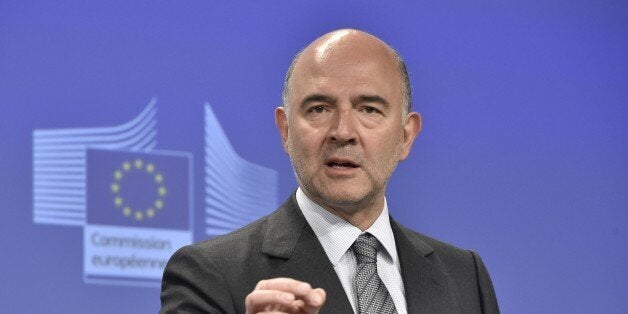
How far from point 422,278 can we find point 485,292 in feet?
0.75

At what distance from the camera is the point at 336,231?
104 inches

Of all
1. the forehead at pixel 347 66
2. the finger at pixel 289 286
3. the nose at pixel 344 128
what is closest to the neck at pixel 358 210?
the nose at pixel 344 128

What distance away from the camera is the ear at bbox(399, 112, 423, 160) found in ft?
9.24

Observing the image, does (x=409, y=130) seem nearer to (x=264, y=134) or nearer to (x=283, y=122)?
(x=283, y=122)

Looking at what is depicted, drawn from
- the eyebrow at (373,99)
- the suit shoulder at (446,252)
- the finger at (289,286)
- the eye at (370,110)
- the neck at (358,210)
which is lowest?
the finger at (289,286)

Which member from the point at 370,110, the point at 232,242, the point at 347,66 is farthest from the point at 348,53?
the point at 232,242

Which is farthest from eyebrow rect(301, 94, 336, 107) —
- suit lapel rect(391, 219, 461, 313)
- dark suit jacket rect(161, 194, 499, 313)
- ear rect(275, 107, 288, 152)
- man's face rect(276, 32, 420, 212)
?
suit lapel rect(391, 219, 461, 313)

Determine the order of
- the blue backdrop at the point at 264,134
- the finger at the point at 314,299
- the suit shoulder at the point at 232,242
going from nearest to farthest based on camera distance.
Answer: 1. the finger at the point at 314,299
2. the suit shoulder at the point at 232,242
3. the blue backdrop at the point at 264,134

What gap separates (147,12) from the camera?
4.09 m

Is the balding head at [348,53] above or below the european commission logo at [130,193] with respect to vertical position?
above

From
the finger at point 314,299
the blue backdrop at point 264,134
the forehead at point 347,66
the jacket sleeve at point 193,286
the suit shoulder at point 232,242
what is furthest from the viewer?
the blue backdrop at point 264,134

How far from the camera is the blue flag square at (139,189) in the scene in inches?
153

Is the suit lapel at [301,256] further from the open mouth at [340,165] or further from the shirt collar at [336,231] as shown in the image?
the open mouth at [340,165]

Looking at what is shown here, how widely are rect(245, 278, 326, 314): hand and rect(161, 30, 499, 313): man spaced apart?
0.36 meters
